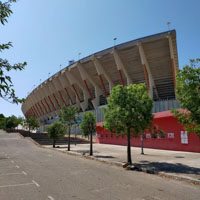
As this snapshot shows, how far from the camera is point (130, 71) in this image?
38.1 meters

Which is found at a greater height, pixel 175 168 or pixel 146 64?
pixel 146 64

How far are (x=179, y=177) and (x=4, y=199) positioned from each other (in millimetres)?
7252

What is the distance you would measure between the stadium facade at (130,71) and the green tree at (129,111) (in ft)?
55.0

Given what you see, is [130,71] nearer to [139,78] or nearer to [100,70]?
[139,78]

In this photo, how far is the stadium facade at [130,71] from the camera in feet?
103

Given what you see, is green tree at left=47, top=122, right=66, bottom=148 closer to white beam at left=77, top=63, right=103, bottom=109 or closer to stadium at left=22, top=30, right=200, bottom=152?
stadium at left=22, top=30, right=200, bottom=152

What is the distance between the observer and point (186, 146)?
1850cm

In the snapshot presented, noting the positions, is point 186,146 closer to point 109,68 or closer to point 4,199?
A: point 4,199

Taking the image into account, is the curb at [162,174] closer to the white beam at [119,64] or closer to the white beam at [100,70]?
the white beam at [119,64]

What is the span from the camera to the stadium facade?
31.3 metres

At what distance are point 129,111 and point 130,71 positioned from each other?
27326 millimetres

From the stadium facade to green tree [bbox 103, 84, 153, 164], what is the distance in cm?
1675

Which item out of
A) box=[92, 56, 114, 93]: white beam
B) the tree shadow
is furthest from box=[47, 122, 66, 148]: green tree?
box=[92, 56, 114, 93]: white beam

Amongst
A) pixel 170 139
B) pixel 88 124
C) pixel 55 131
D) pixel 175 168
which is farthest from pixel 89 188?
pixel 55 131
